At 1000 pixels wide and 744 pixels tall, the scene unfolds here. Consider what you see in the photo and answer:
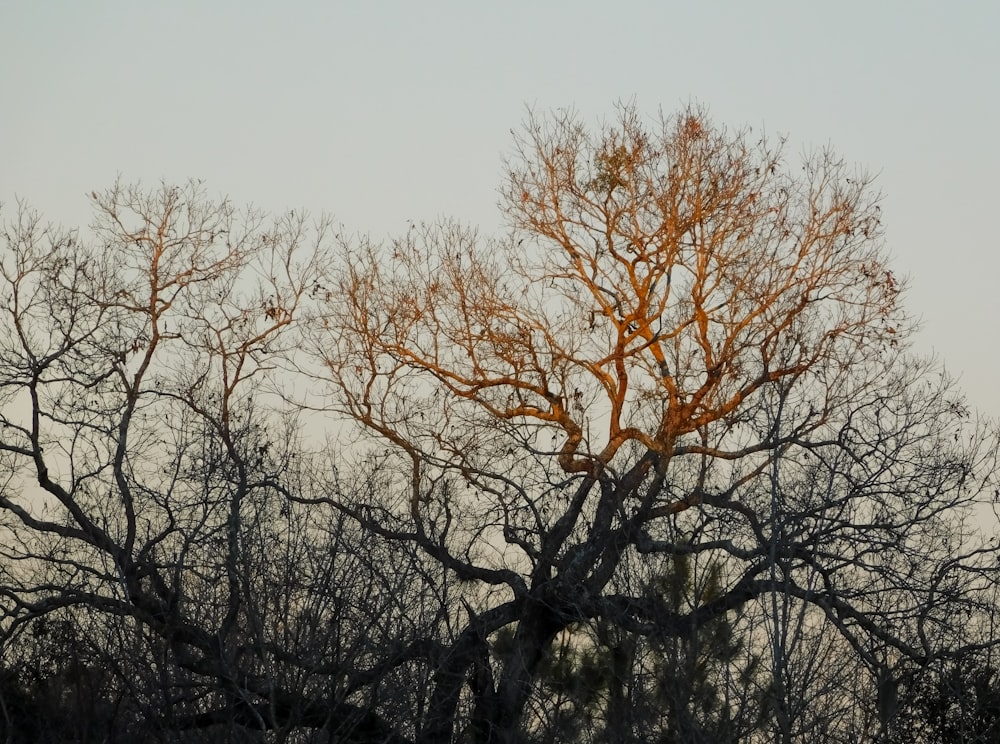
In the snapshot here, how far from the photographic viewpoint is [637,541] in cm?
1764

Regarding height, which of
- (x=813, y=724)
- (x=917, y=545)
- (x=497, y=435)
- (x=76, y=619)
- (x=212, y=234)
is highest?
(x=212, y=234)

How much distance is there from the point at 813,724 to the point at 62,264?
1221cm

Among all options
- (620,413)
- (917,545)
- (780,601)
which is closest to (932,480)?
(917,545)

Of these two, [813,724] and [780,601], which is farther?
[780,601]

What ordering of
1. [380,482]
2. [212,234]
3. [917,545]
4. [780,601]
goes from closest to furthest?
[780,601]
[917,545]
[380,482]
[212,234]

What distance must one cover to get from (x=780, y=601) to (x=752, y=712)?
7.08ft

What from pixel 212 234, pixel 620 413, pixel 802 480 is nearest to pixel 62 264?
pixel 212 234

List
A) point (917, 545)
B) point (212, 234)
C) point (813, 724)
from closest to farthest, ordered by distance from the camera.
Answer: point (813, 724), point (917, 545), point (212, 234)

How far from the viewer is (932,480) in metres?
18.3

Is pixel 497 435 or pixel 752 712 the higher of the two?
pixel 497 435

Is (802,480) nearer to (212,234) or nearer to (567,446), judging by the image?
(567,446)

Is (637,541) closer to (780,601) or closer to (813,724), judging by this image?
(780,601)

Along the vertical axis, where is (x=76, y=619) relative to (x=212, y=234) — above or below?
below

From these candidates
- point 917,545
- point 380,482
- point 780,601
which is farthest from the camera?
point 380,482
